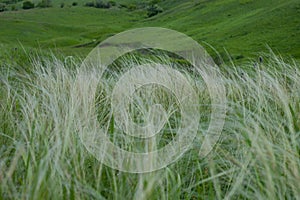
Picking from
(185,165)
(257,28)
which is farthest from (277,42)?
(185,165)

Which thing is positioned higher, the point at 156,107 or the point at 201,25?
the point at 156,107

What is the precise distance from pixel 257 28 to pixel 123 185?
34.3 meters

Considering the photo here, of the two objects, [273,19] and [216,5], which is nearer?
[273,19]

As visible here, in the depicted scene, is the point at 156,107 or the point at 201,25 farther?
the point at 201,25

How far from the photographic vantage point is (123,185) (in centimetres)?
173

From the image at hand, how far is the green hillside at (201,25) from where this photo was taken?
3027cm

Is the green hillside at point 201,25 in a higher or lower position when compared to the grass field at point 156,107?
lower

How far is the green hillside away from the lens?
3027cm

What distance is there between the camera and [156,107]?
271cm

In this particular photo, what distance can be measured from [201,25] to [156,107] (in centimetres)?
4618

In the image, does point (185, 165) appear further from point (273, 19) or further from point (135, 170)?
point (273, 19)

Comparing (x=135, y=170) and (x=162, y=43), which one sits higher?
(x=135, y=170)

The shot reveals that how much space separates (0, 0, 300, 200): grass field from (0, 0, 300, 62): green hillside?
0.17 meters

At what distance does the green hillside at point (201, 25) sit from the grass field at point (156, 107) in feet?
0.56
